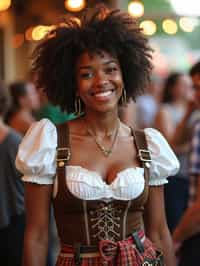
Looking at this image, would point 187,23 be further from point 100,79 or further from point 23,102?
point 100,79

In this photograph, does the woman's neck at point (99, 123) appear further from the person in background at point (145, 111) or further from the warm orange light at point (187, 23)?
the warm orange light at point (187, 23)

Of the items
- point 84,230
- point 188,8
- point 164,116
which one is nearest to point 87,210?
point 84,230

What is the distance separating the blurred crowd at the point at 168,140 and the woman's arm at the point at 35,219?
0.67 meters

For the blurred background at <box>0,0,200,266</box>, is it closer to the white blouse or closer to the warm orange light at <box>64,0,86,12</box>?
the warm orange light at <box>64,0,86,12</box>

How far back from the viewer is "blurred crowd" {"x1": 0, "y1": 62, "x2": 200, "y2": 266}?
3.69 metres

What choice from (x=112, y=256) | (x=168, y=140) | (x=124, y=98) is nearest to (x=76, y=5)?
(x=168, y=140)

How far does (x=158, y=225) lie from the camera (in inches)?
124

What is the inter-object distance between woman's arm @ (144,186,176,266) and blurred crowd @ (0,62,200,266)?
45 cm

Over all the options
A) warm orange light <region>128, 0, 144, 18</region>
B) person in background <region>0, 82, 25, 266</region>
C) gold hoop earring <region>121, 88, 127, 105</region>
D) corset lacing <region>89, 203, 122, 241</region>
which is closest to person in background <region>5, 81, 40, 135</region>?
warm orange light <region>128, 0, 144, 18</region>

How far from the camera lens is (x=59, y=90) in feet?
10.1

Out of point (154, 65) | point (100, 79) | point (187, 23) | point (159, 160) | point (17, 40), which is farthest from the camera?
point (17, 40)

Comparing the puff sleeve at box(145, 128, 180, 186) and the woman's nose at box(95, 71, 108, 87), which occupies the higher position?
the woman's nose at box(95, 71, 108, 87)

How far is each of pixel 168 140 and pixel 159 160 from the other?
303 cm

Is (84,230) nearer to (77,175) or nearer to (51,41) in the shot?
(77,175)
